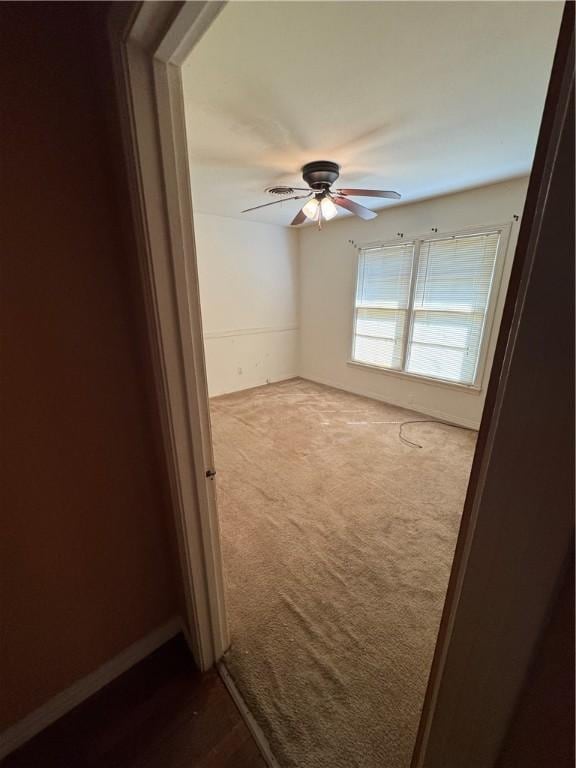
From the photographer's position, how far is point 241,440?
3.22 m

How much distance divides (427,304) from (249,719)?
3688mm

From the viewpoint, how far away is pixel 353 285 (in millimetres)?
4297

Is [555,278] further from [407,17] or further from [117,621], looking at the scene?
[117,621]

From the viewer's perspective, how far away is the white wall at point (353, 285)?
3.02m

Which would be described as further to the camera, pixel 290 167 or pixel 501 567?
pixel 290 167

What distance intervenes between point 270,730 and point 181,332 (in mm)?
1438

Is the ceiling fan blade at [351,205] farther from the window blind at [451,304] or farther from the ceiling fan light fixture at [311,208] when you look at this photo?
the window blind at [451,304]

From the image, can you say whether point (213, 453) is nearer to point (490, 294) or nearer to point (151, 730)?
point (151, 730)

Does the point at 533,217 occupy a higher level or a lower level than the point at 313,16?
lower

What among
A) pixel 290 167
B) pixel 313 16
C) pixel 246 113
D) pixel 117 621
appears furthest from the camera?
pixel 290 167

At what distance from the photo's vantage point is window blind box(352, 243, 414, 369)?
3.78 m

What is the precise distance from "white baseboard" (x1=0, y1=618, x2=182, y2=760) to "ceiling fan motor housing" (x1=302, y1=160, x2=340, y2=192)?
285 cm

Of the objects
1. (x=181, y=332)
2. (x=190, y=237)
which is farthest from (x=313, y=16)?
(x=181, y=332)

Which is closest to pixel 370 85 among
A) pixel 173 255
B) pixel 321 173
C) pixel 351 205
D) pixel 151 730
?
pixel 321 173
